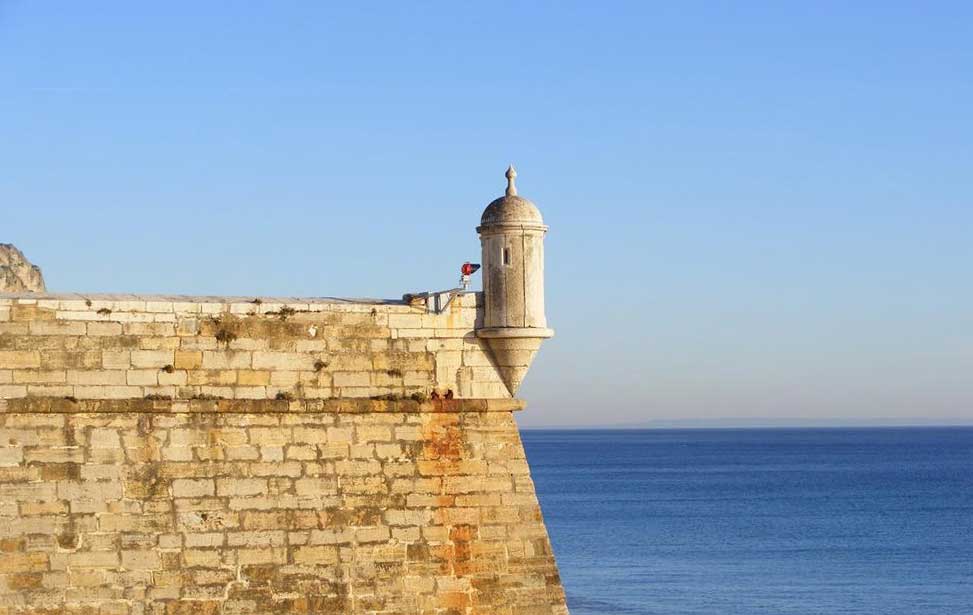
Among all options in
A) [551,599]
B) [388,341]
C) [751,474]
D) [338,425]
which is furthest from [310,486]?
[751,474]

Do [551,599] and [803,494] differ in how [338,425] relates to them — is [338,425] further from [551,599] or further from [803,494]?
[803,494]

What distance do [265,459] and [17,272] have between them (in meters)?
36.5

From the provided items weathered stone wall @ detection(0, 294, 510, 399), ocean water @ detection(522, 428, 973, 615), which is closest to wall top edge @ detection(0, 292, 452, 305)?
weathered stone wall @ detection(0, 294, 510, 399)

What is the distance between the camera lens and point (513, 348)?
16156 mm

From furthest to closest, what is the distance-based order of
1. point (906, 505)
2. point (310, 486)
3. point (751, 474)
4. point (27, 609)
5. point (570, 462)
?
point (570, 462)
point (751, 474)
point (906, 505)
point (310, 486)
point (27, 609)

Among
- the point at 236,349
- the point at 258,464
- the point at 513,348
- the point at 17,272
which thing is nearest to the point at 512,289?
the point at 513,348

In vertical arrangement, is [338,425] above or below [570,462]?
below

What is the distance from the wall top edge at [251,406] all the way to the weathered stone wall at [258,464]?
2cm

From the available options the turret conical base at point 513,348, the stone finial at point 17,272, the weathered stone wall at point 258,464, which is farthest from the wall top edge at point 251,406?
the stone finial at point 17,272

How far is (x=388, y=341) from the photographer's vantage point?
15992 mm

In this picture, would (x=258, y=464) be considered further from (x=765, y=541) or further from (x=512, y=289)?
(x=765, y=541)

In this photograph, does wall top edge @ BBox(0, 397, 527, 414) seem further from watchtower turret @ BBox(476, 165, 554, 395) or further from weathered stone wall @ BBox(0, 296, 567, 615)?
watchtower turret @ BBox(476, 165, 554, 395)

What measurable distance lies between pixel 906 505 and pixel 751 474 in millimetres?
35129

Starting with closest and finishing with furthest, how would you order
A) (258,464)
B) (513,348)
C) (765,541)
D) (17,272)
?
(258,464), (513,348), (17,272), (765,541)
